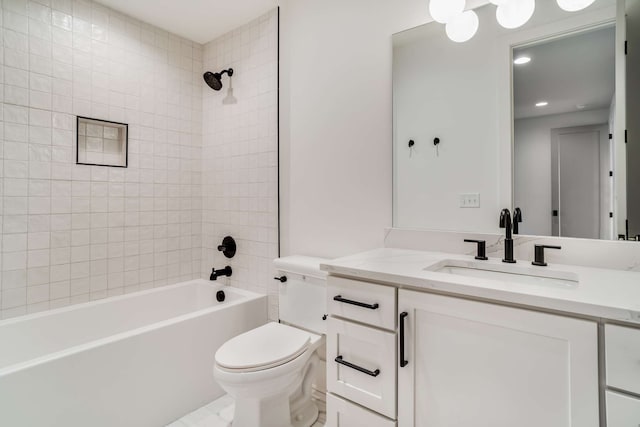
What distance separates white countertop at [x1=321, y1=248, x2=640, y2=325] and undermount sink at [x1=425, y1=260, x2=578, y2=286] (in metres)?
0.02

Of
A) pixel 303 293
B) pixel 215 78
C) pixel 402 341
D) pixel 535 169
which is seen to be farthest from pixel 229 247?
pixel 535 169

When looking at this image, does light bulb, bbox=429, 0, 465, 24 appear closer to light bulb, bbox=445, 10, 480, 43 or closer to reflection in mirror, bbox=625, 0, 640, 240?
light bulb, bbox=445, 10, 480, 43

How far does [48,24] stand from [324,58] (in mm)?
1705

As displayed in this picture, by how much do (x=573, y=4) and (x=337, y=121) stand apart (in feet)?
3.65

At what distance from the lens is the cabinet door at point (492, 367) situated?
0.76 meters

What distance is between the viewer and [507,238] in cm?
127

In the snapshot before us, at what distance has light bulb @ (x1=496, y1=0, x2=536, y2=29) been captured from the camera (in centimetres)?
128

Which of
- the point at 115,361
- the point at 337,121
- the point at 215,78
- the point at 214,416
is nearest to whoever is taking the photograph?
the point at 115,361

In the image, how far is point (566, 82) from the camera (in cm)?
122

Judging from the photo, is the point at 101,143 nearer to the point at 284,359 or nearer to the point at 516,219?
the point at 284,359

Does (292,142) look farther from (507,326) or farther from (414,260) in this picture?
(507,326)

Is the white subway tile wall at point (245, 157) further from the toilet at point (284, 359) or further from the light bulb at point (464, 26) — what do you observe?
the light bulb at point (464, 26)

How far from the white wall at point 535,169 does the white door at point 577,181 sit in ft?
0.08

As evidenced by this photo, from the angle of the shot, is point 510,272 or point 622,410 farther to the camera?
point 510,272
